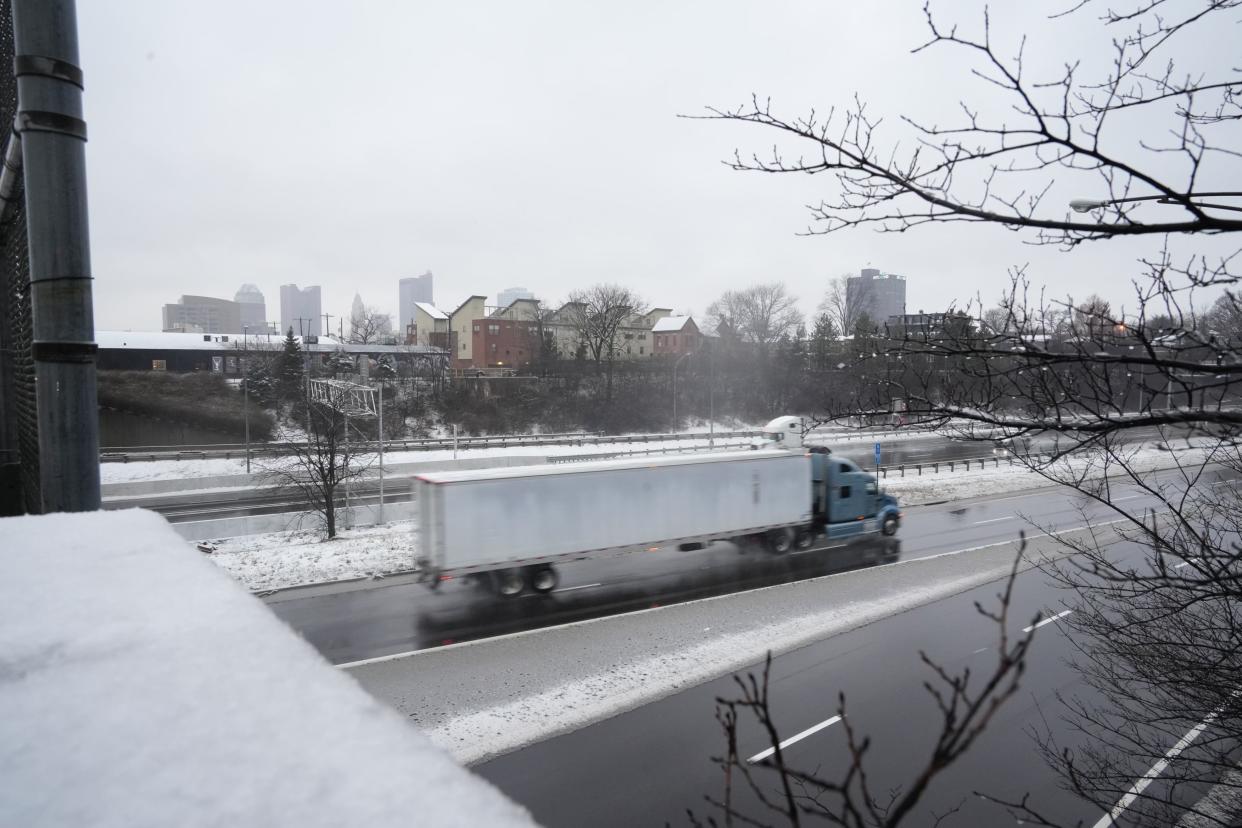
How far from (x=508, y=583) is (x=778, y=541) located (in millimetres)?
9031

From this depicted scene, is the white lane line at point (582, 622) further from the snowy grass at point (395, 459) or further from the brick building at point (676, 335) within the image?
the brick building at point (676, 335)

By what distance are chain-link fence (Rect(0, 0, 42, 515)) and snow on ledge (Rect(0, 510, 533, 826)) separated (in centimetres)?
305

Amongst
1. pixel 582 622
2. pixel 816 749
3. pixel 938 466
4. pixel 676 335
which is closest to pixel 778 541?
pixel 582 622

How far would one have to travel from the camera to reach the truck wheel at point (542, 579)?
17.5m

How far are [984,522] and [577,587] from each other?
18072mm

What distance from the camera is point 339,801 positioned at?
4.33 feet

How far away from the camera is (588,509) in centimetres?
1789

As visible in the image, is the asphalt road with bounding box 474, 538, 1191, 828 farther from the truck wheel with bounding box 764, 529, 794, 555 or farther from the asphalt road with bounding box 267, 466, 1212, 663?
the truck wheel with bounding box 764, 529, 794, 555

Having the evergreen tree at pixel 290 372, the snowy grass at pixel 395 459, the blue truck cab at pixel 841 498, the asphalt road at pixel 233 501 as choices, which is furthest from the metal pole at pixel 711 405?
the evergreen tree at pixel 290 372

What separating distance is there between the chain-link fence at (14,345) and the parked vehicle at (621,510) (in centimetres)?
952

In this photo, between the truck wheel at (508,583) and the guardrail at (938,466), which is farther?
the guardrail at (938,466)

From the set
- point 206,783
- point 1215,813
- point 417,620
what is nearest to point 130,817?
point 206,783

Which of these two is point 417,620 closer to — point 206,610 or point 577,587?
point 577,587

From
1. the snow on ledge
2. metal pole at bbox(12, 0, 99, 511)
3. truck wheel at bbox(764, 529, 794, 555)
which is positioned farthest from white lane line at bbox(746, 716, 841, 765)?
truck wheel at bbox(764, 529, 794, 555)
